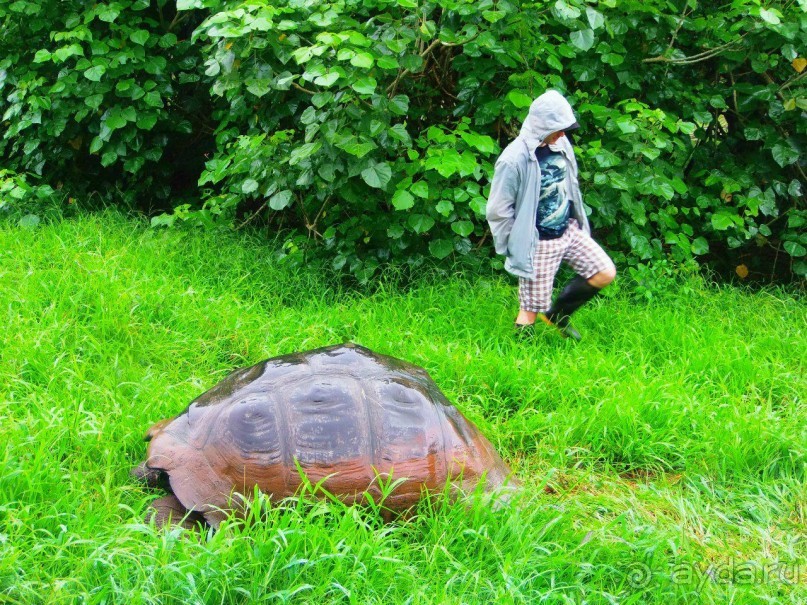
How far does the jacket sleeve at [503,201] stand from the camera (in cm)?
429

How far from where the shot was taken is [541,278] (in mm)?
4473

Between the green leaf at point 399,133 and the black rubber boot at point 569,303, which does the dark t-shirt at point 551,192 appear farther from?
the green leaf at point 399,133

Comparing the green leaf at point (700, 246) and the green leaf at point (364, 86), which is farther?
the green leaf at point (700, 246)

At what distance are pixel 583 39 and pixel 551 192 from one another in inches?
34.5

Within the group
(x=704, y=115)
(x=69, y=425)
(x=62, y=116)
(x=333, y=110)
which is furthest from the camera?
(x=62, y=116)

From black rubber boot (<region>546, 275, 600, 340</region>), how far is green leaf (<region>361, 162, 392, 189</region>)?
1.25 m

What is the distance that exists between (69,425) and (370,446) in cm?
124

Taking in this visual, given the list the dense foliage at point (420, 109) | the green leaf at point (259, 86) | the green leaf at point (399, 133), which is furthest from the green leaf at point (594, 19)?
the green leaf at point (259, 86)

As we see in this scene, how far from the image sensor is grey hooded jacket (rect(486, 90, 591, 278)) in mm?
4223

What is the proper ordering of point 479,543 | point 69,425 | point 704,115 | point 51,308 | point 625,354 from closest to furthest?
point 479,543
point 69,425
point 51,308
point 625,354
point 704,115

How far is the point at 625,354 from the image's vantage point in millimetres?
4352

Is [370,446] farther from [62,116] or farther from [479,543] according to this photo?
[62,116]

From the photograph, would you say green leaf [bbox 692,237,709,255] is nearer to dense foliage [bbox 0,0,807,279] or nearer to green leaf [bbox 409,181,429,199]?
dense foliage [bbox 0,0,807,279]

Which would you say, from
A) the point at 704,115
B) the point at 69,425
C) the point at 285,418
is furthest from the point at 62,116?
the point at 704,115
